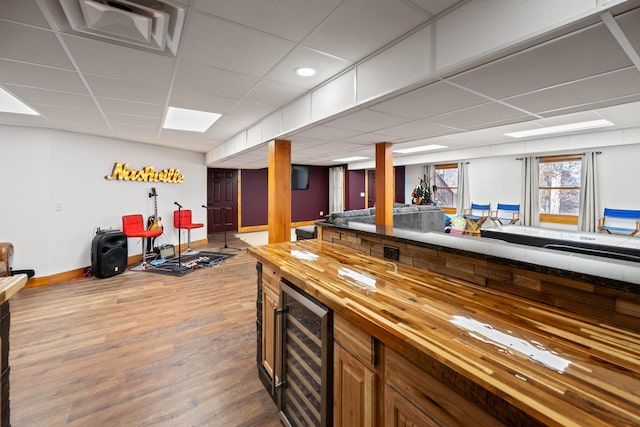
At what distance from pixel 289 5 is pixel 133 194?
5.48 meters

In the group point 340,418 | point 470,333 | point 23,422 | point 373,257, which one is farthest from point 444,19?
point 23,422

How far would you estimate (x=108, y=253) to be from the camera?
181 inches

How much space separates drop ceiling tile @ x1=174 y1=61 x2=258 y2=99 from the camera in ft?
7.60

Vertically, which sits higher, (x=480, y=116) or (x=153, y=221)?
(x=480, y=116)

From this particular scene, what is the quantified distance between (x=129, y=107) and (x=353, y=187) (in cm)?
795

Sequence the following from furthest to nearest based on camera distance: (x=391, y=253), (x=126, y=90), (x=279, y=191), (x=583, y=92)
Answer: (x=279, y=191)
(x=126, y=90)
(x=583, y=92)
(x=391, y=253)

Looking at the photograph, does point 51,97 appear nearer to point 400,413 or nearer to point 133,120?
point 133,120

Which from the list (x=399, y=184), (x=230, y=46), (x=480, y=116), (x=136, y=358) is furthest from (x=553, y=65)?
(x=399, y=184)

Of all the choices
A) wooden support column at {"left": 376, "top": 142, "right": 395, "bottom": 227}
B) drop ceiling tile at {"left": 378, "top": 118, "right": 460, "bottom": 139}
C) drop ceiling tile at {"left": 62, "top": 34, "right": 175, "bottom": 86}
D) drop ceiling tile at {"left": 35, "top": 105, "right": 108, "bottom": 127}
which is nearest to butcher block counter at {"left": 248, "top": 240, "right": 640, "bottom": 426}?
drop ceiling tile at {"left": 62, "top": 34, "right": 175, "bottom": 86}

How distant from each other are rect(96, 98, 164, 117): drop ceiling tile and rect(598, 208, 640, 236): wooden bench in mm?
8207

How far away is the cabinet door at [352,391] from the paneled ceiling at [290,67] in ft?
5.63

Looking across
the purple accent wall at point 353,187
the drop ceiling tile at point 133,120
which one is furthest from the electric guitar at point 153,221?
the purple accent wall at point 353,187

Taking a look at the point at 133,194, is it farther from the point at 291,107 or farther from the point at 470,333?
the point at 470,333

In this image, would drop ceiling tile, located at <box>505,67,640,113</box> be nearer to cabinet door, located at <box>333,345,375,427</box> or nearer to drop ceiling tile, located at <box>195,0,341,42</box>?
drop ceiling tile, located at <box>195,0,341,42</box>
